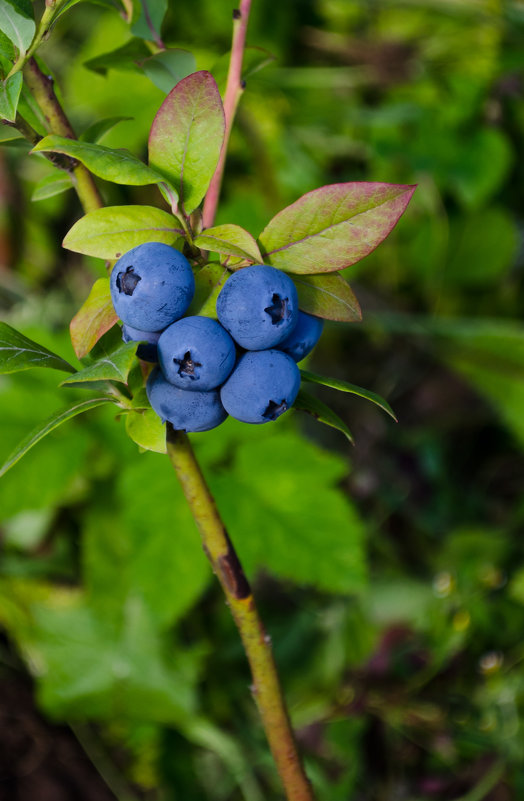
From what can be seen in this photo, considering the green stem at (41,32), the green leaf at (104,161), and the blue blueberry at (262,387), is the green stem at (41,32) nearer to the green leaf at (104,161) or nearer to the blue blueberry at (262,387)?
the green leaf at (104,161)

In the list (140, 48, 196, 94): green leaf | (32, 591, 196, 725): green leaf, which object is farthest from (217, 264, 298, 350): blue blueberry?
(32, 591, 196, 725): green leaf

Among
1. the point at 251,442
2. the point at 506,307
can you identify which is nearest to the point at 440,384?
the point at 506,307

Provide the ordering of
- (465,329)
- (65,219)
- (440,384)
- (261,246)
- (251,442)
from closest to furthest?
(261,246), (251,442), (465,329), (440,384), (65,219)

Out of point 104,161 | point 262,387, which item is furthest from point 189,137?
point 262,387

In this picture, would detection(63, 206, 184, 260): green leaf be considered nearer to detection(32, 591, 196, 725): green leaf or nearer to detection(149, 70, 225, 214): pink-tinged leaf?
detection(149, 70, 225, 214): pink-tinged leaf

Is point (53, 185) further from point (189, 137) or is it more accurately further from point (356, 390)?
point (356, 390)

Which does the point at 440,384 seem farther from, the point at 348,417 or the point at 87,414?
the point at 87,414
